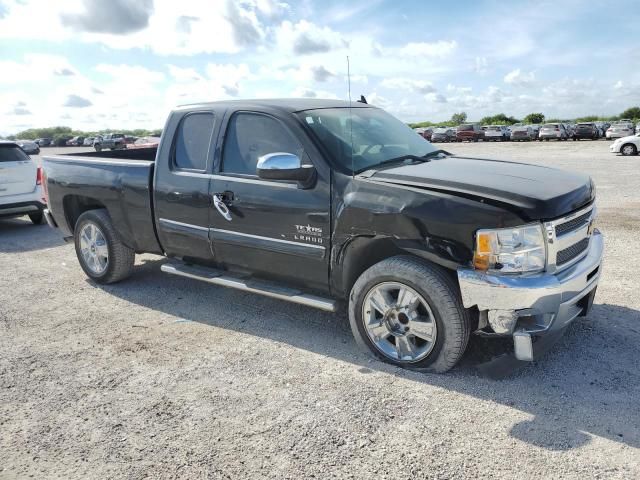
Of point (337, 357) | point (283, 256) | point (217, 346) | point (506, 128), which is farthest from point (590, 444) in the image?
point (506, 128)

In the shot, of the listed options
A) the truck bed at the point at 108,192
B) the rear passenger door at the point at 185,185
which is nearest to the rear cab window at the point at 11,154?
the truck bed at the point at 108,192

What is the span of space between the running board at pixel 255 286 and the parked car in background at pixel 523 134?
129ft

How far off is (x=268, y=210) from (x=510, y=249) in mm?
1786

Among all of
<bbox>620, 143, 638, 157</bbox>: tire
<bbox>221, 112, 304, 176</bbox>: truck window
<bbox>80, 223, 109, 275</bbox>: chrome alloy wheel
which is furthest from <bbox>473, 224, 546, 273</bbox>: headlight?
<bbox>620, 143, 638, 157</bbox>: tire

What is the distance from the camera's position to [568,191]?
11.5 feet

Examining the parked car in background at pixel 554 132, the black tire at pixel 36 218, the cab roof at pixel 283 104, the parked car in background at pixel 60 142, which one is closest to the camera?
the cab roof at pixel 283 104

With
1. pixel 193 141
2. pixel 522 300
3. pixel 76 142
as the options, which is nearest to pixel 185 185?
pixel 193 141

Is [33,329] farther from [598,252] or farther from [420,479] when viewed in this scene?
[598,252]

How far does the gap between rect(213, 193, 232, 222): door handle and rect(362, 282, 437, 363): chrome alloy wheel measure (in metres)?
1.37

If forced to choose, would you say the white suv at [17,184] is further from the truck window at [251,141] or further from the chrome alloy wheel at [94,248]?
the truck window at [251,141]

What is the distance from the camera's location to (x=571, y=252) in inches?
140

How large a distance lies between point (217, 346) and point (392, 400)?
1520 millimetres

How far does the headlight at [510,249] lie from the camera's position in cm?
321

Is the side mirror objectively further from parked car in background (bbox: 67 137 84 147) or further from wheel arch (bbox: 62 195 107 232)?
parked car in background (bbox: 67 137 84 147)
